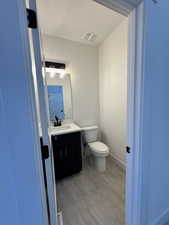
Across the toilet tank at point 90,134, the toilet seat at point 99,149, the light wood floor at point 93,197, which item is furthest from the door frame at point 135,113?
the toilet tank at point 90,134

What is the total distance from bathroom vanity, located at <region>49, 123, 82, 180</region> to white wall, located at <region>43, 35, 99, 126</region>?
2.06 feet

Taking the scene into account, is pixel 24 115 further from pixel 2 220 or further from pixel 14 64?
pixel 2 220

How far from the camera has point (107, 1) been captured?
805mm

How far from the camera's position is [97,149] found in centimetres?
222

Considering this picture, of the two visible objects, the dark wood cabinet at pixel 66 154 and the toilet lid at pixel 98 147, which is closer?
the dark wood cabinet at pixel 66 154

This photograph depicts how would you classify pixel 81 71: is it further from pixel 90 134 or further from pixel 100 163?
pixel 100 163

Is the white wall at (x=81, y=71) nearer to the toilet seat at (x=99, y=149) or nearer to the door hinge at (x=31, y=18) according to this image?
the toilet seat at (x=99, y=149)

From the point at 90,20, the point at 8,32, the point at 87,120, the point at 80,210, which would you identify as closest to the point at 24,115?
the point at 8,32

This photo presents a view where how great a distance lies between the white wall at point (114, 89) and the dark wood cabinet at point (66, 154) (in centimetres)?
81

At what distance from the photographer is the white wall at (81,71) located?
229 cm

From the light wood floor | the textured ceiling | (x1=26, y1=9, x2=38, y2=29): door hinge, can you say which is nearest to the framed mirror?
the textured ceiling

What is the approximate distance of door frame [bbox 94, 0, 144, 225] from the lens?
0.87 m

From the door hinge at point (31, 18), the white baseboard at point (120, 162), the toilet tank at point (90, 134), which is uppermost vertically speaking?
the door hinge at point (31, 18)

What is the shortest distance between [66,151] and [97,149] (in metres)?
0.56
